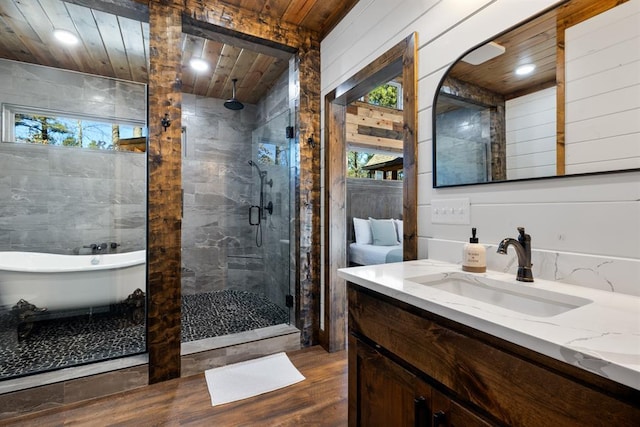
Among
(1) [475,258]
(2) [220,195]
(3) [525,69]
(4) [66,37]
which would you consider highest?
(4) [66,37]

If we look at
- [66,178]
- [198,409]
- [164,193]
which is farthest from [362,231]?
[66,178]

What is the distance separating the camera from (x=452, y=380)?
0.82 m

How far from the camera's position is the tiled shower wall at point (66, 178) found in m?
2.46

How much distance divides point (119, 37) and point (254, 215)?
2293 mm

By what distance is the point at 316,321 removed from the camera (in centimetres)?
259

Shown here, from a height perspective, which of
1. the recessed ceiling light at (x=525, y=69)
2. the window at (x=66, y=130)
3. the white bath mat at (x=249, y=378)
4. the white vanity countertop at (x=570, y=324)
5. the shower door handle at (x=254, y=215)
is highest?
the window at (x=66, y=130)

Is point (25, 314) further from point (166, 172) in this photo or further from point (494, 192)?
point (494, 192)

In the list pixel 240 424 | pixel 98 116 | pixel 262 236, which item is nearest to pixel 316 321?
pixel 240 424

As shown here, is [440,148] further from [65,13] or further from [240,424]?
[65,13]

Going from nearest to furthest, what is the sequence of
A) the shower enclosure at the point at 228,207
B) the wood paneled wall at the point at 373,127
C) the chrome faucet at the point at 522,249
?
1. the chrome faucet at the point at 522,249
2. the shower enclosure at the point at 228,207
3. the wood paneled wall at the point at 373,127

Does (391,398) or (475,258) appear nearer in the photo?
(391,398)

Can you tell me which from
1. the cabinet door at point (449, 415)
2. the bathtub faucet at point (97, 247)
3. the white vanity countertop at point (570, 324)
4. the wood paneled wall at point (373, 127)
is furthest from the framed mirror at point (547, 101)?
the bathtub faucet at point (97, 247)

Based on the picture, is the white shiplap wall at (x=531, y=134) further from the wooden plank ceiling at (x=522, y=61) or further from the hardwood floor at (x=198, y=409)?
the hardwood floor at (x=198, y=409)

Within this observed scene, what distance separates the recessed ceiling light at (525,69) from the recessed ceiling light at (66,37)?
3272 mm
